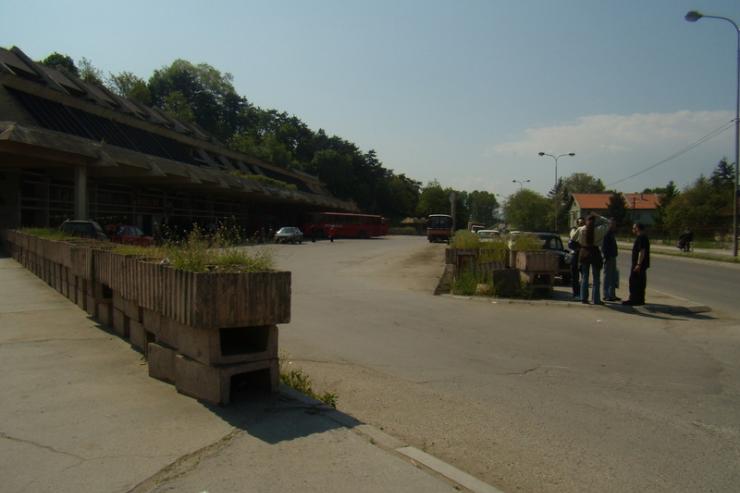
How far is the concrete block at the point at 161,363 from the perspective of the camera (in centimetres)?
526

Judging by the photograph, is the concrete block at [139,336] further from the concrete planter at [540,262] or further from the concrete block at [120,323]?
the concrete planter at [540,262]

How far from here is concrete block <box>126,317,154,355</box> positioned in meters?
6.21

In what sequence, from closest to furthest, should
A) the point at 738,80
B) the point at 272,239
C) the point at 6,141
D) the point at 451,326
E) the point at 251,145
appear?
the point at 451,326 < the point at 6,141 < the point at 738,80 < the point at 272,239 < the point at 251,145

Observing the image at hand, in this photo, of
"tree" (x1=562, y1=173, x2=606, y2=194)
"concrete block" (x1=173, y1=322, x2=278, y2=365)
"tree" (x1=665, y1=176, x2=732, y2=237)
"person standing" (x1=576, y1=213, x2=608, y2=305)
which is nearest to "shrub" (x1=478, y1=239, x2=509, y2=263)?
"person standing" (x1=576, y1=213, x2=608, y2=305)

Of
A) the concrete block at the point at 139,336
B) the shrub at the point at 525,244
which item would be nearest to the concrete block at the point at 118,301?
the concrete block at the point at 139,336

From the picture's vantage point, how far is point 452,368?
6680mm

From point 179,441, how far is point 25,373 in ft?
8.97

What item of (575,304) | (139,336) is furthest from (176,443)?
(575,304)

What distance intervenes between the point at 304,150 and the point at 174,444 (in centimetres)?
10966

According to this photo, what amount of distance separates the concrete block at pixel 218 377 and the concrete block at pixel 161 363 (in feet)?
0.62

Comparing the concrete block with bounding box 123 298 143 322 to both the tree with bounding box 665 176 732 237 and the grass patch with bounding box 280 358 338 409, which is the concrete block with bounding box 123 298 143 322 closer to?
the grass patch with bounding box 280 358 338 409

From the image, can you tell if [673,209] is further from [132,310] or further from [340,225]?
[132,310]

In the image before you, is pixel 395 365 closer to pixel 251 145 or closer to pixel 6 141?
pixel 6 141

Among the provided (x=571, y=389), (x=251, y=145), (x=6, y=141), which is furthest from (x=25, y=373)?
(x=251, y=145)
